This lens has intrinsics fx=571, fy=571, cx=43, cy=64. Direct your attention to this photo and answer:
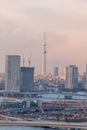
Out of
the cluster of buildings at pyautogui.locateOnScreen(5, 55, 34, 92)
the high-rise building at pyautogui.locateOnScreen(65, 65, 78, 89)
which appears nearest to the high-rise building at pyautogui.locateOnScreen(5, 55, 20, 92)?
the cluster of buildings at pyautogui.locateOnScreen(5, 55, 34, 92)


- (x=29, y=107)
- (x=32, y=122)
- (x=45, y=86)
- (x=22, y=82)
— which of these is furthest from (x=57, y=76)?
(x=32, y=122)

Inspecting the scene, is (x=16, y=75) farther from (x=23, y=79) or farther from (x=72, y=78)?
(x=72, y=78)

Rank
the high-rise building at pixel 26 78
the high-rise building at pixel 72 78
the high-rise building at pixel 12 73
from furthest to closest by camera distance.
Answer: the high-rise building at pixel 72 78 → the high-rise building at pixel 26 78 → the high-rise building at pixel 12 73

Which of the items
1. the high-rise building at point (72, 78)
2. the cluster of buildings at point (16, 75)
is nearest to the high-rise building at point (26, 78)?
the cluster of buildings at point (16, 75)

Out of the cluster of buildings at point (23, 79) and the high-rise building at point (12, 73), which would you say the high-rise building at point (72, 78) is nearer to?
the cluster of buildings at point (23, 79)

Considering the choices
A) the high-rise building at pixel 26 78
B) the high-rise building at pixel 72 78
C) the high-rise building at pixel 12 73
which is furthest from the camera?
the high-rise building at pixel 72 78

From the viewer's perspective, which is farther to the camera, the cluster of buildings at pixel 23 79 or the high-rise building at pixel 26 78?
the high-rise building at pixel 26 78
